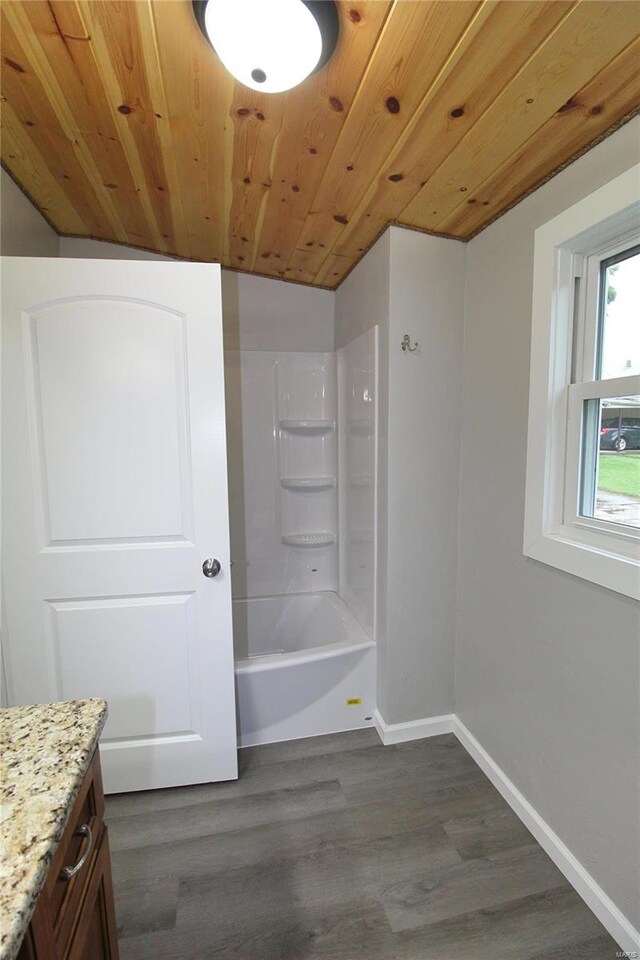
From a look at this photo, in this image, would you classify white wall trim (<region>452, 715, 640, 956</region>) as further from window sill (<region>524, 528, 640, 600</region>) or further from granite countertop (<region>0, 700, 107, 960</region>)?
granite countertop (<region>0, 700, 107, 960</region>)

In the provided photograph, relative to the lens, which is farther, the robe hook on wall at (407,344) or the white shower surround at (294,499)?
the white shower surround at (294,499)

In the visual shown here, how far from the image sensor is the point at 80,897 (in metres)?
0.75

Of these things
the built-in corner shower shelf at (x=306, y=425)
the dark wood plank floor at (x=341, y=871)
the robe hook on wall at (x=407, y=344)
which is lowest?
the dark wood plank floor at (x=341, y=871)

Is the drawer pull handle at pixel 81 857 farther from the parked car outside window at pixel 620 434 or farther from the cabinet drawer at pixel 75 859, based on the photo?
the parked car outside window at pixel 620 434

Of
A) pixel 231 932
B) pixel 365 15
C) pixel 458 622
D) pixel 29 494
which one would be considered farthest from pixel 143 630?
pixel 365 15

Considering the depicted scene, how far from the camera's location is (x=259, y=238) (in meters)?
2.11

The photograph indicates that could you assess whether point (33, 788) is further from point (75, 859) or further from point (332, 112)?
point (332, 112)

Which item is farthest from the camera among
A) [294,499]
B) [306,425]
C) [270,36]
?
[294,499]

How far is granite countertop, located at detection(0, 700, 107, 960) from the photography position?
52 centimetres

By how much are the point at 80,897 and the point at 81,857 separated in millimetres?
65

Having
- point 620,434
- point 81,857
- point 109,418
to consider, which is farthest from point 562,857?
point 109,418

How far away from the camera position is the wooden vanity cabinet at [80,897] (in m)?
0.60

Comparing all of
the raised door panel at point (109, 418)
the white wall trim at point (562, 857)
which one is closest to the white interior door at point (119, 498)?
the raised door panel at point (109, 418)

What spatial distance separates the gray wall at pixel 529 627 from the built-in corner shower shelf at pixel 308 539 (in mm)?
939
